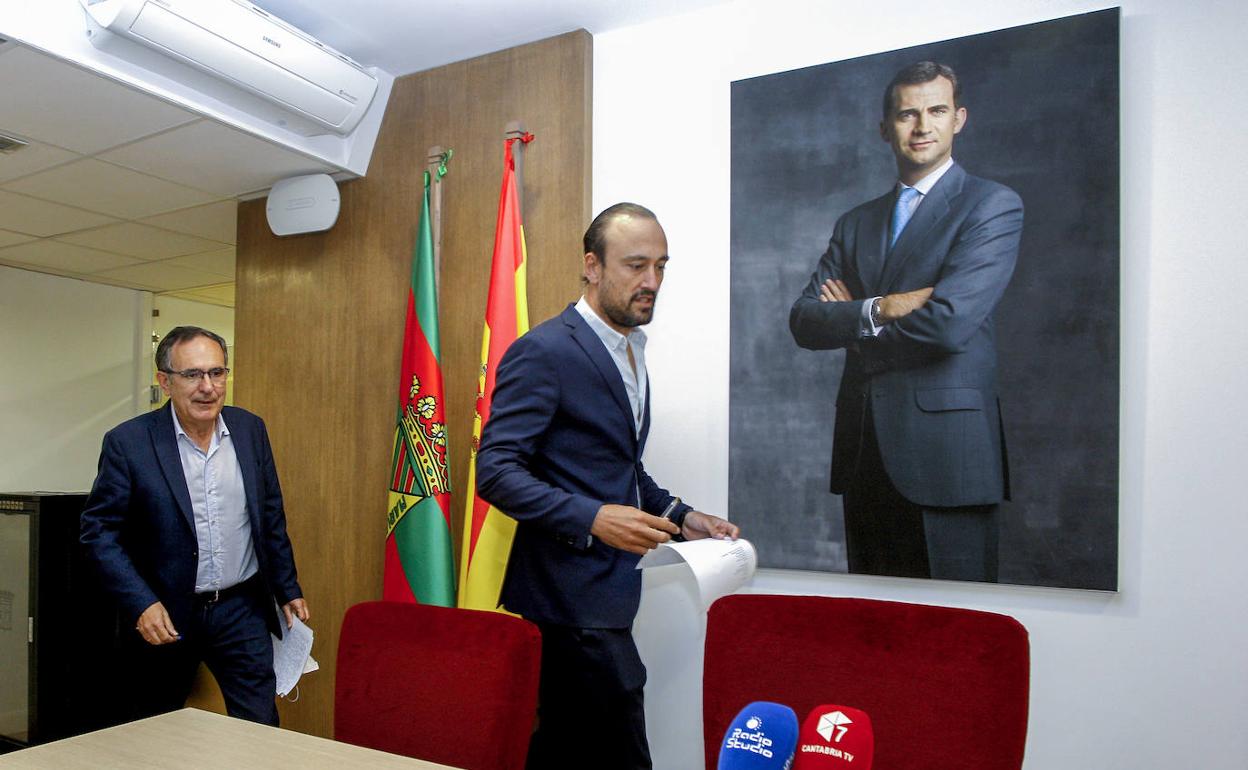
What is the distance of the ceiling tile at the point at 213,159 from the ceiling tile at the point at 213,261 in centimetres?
130

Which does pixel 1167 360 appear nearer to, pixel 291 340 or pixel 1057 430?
pixel 1057 430

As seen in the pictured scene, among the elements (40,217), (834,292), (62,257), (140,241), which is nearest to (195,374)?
(834,292)

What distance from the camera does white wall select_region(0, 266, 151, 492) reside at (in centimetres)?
557

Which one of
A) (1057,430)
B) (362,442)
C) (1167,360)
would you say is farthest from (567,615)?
(362,442)

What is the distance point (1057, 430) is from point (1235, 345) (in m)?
0.47

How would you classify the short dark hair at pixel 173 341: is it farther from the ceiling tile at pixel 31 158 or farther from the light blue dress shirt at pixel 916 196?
the light blue dress shirt at pixel 916 196

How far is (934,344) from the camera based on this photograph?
2.50 meters

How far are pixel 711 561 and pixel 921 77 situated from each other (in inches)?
64.8

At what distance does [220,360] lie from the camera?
8.63 feet

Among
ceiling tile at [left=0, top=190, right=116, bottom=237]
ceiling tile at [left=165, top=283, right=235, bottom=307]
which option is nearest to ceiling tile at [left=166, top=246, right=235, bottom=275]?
ceiling tile at [left=165, top=283, right=235, bottom=307]

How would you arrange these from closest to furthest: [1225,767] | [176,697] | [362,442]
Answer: [1225,767] → [176,697] → [362,442]

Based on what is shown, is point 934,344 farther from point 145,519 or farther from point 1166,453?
point 145,519

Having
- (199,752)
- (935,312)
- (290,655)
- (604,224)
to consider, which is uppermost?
(604,224)

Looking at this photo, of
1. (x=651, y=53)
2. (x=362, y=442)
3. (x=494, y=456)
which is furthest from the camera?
(x=362, y=442)
